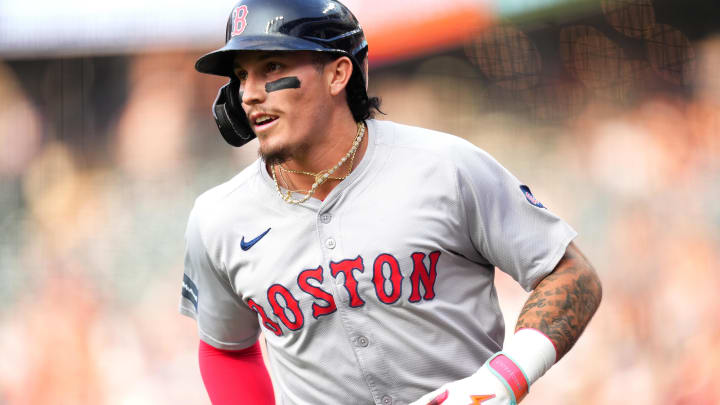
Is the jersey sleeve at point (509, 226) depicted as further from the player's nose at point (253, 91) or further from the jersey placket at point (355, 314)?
the player's nose at point (253, 91)

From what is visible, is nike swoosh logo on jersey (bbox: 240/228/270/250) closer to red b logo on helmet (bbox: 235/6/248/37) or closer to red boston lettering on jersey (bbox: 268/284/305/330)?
red boston lettering on jersey (bbox: 268/284/305/330)

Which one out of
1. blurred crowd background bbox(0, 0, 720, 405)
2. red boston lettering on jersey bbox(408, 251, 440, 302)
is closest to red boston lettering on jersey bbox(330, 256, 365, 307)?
red boston lettering on jersey bbox(408, 251, 440, 302)

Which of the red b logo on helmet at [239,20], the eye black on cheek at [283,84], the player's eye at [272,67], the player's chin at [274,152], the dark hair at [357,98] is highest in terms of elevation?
the red b logo on helmet at [239,20]

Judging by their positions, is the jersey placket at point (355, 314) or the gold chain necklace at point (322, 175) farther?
the gold chain necklace at point (322, 175)

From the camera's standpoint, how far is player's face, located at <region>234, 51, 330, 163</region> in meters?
2.04

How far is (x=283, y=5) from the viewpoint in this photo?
82.5 inches

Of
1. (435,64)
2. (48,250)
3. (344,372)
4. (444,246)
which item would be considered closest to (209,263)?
(344,372)

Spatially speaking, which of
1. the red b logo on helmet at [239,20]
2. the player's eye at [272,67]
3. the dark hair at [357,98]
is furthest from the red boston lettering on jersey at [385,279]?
the red b logo on helmet at [239,20]

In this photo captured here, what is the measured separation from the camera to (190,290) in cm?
244

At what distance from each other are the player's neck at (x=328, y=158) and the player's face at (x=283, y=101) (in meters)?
0.03

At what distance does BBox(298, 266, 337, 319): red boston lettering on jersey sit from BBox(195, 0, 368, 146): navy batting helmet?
0.49 meters

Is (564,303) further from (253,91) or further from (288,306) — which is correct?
(253,91)

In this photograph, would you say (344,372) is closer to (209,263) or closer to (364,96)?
(209,263)

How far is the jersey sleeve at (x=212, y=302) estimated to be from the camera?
7.53ft
